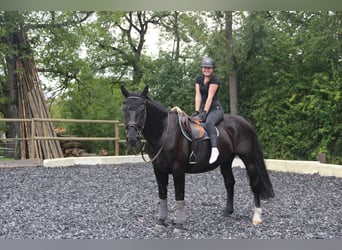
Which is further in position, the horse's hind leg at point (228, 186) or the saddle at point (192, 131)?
the horse's hind leg at point (228, 186)

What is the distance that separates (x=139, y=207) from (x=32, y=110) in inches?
246

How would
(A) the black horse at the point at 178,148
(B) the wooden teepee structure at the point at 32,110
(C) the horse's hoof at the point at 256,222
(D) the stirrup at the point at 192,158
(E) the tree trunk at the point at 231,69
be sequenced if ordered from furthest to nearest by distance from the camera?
(B) the wooden teepee structure at the point at 32,110
(E) the tree trunk at the point at 231,69
(C) the horse's hoof at the point at 256,222
(D) the stirrup at the point at 192,158
(A) the black horse at the point at 178,148

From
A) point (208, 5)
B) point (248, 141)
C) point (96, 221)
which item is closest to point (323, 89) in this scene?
point (248, 141)

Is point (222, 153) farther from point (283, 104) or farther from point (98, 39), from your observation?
point (98, 39)

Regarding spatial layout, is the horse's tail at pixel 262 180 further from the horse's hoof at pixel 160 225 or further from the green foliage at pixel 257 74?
the green foliage at pixel 257 74

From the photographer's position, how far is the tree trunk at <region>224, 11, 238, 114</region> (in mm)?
9703

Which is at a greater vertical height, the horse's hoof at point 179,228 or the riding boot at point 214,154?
the riding boot at point 214,154

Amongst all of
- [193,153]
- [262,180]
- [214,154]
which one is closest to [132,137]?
[193,153]

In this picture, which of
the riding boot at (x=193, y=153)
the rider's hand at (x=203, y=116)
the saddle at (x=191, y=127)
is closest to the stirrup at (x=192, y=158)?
the riding boot at (x=193, y=153)

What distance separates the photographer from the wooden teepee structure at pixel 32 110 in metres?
10.2

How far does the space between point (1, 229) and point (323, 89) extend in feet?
22.7

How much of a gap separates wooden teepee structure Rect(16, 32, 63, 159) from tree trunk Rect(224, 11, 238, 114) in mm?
4372

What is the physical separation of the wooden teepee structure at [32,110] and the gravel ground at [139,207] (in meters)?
2.14

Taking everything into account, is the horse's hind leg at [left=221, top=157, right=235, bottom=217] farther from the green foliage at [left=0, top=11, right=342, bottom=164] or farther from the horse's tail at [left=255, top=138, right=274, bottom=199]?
the green foliage at [left=0, top=11, right=342, bottom=164]
